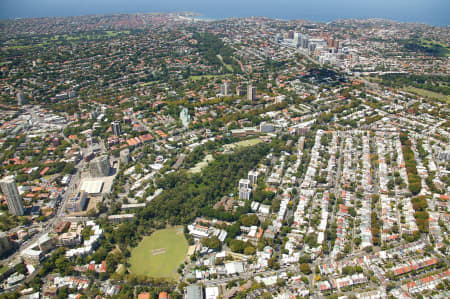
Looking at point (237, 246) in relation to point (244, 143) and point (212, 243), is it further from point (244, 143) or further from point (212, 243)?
point (244, 143)

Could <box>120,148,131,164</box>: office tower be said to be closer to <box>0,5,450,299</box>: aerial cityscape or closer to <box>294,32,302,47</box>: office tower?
<box>0,5,450,299</box>: aerial cityscape

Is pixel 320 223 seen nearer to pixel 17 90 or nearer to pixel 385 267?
pixel 385 267

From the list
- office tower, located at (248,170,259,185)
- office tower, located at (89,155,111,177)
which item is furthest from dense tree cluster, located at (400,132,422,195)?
office tower, located at (89,155,111,177)

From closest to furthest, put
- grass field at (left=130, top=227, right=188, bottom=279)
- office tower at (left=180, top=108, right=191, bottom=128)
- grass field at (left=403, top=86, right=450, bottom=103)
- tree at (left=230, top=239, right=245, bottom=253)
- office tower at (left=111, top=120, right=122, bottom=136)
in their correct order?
1. grass field at (left=130, top=227, right=188, bottom=279)
2. tree at (left=230, top=239, right=245, bottom=253)
3. office tower at (left=111, top=120, right=122, bottom=136)
4. office tower at (left=180, top=108, right=191, bottom=128)
5. grass field at (left=403, top=86, right=450, bottom=103)

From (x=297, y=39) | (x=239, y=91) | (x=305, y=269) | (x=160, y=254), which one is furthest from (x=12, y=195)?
(x=297, y=39)

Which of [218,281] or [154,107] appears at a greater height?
[154,107]

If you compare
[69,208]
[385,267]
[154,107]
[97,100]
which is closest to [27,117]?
[97,100]

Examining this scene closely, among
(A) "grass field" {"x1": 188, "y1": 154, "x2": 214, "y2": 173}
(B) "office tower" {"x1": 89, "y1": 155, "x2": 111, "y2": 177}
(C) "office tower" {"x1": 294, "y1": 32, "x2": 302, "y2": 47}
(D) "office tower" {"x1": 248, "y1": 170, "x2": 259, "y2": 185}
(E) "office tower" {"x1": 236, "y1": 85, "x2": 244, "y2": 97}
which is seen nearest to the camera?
(D) "office tower" {"x1": 248, "y1": 170, "x2": 259, "y2": 185}
